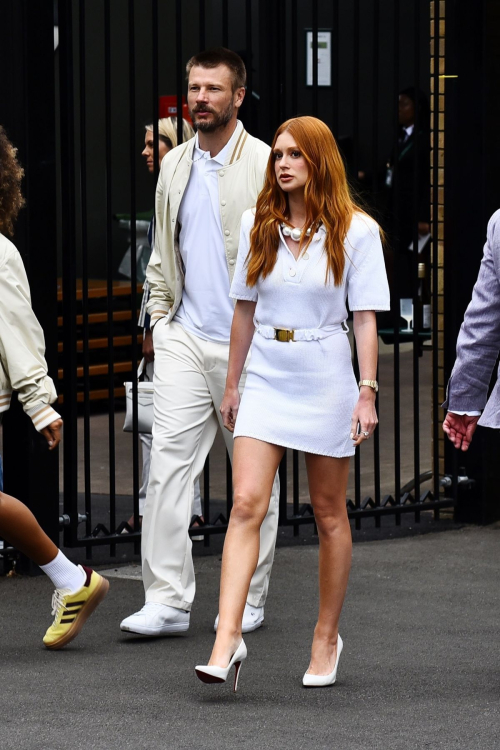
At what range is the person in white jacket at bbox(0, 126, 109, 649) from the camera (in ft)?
14.8

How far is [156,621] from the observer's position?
4801 millimetres

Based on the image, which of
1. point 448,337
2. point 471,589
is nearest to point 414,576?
point 471,589

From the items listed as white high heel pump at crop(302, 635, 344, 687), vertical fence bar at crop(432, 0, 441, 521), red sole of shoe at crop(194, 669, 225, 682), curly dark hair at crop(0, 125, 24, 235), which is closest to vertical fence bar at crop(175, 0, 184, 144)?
curly dark hair at crop(0, 125, 24, 235)

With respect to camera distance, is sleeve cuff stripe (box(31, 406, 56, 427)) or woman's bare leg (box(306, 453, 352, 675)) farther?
sleeve cuff stripe (box(31, 406, 56, 427))

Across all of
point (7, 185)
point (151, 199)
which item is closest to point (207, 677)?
point (7, 185)

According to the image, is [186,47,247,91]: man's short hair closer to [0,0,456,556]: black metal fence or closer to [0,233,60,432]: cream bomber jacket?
[0,0,456,556]: black metal fence

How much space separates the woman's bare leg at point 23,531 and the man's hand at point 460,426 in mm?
1451

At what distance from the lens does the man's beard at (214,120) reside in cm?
493

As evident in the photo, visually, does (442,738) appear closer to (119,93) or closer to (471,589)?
(471,589)

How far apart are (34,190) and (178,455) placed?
145 cm

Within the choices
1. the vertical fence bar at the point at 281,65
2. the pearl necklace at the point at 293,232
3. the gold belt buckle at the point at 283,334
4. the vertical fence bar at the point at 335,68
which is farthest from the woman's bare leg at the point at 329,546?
the vertical fence bar at the point at 281,65

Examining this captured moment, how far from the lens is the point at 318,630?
4246 millimetres

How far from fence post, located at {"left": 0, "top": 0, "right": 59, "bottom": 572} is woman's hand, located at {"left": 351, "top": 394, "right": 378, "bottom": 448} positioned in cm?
197

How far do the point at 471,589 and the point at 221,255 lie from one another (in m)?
1.75
